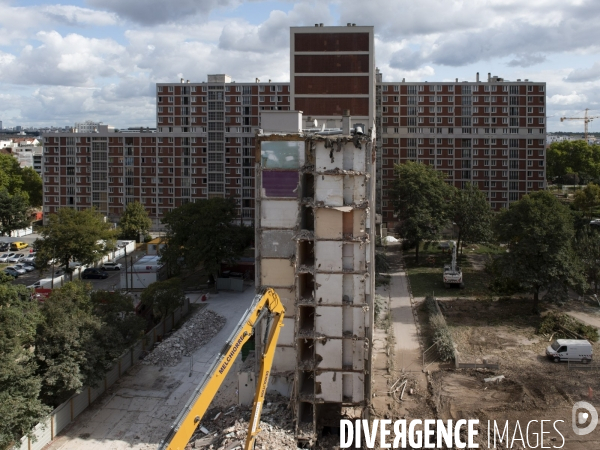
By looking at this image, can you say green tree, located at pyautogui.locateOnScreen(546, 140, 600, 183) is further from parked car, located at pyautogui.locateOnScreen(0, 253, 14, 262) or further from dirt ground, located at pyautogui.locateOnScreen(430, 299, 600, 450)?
parked car, located at pyautogui.locateOnScreen(0, 253, 14, 262)

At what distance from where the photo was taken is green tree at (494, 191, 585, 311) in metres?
A: 37.2

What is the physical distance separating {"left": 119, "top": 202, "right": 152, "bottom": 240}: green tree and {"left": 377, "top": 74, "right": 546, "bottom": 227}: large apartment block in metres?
30.4

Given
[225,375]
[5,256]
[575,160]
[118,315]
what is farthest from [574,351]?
[575,160]

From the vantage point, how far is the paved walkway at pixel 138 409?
23.6 metres

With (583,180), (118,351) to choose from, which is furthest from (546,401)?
(583,180)

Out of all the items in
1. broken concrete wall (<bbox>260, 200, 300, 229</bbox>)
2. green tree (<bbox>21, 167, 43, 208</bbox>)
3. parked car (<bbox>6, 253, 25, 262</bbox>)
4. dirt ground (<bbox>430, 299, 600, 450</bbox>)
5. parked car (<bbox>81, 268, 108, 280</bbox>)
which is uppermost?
green tree (<bbox>21, 167, 43, 208</bbox>)

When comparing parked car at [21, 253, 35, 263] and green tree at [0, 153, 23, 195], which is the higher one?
green tree at [0, 153, 23, 195]

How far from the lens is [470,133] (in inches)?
3073

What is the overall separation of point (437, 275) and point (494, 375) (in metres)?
23.5

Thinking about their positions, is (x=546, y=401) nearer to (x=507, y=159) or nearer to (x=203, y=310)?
(x=203, y=310)

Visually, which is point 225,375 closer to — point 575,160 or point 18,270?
point 18,270

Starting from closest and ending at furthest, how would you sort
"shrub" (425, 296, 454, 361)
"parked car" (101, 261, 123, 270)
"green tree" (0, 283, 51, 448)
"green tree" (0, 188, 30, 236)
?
"green tree" (0, 283, 51, 448), "shrub" (425, 296, 454, 361), "parked car" (101, 261, 123, 270), "green tree" (0, 188, 30, 236)

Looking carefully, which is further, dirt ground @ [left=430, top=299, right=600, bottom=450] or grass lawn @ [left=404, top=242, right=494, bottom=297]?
grass lawn @ [left=404, top=242, right=494, bottom=297]

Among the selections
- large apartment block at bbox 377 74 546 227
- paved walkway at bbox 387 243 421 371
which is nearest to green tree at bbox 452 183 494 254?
paved walkway at bbox 387 243 421 371
